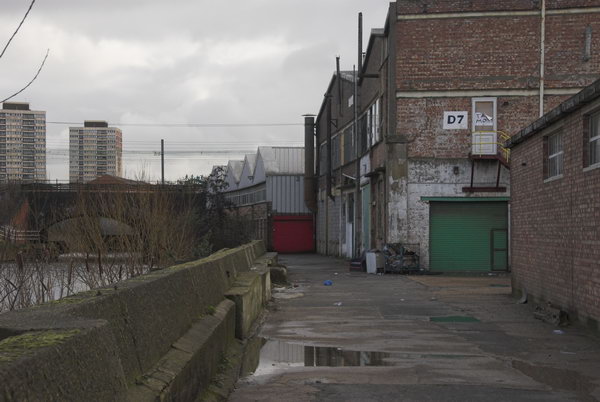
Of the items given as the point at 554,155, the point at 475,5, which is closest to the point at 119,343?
the point at 554,155

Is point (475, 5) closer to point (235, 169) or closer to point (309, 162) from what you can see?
point (309, 162)

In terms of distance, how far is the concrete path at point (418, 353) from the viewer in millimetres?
7316

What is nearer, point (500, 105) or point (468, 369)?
point (468, 369)

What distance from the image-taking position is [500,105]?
26.1 meters

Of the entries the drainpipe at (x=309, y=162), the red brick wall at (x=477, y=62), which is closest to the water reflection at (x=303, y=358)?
the red brick wall at (x=477, y=62)

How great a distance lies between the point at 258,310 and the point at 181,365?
842 cm

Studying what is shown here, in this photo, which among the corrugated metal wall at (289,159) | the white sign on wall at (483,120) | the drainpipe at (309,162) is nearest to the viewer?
the white sign on wall at (483,120)

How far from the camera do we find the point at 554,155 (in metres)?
13.9

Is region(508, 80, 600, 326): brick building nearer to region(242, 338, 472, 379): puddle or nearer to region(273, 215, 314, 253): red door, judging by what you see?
region(242, 338, 472, 379): puddle

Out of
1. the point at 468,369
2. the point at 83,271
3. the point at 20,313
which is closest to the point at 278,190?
the point at 83,271

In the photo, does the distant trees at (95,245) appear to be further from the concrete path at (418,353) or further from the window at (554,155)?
the window at (554,155)

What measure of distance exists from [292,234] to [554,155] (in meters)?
37.7

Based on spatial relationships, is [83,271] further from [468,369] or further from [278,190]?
[278,190]

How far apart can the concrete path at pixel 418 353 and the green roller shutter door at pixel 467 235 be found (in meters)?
9.28
